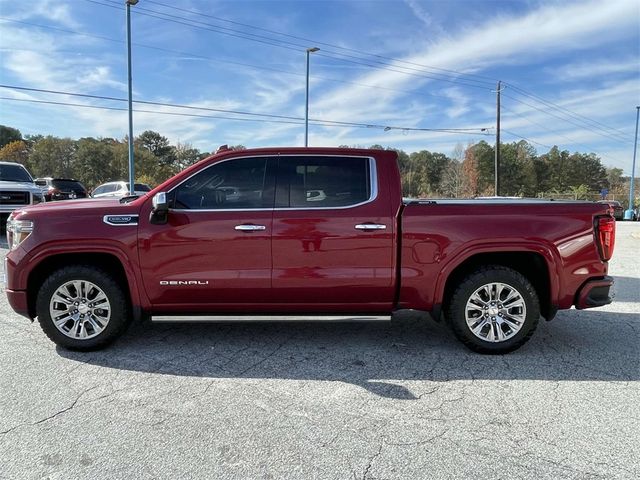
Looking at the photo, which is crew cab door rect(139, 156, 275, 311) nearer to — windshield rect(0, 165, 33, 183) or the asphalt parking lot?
the asphalt parking lot

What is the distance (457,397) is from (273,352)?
1751 mm

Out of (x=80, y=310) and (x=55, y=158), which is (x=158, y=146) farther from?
(x=80, y=310)

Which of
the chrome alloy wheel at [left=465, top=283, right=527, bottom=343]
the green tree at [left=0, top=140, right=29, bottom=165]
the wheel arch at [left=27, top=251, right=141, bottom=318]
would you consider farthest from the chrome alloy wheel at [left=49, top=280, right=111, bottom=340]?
the green tree at [left=0, top=140, right=29, bottom=165]

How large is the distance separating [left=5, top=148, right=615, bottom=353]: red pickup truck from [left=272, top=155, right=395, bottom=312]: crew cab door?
1 cm

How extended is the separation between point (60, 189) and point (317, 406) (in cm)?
2259

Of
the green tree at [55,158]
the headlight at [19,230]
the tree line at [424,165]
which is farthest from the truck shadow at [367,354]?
the green tree at [55,158]

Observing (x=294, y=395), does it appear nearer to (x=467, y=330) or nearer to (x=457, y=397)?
(x=457, y=397)

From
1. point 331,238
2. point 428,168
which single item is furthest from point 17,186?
point 428,168

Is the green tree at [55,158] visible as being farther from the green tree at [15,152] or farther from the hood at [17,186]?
the hood at [17,186]

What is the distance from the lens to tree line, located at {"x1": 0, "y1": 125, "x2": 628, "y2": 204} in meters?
58.2

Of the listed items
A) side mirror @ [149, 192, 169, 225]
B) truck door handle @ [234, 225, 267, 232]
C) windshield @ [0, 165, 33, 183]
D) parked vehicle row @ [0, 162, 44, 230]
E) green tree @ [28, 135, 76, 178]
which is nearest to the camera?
side mirror @ [149, 192, 169, 225]

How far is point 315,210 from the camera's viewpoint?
4336 millimetres

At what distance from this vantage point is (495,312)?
4395mm

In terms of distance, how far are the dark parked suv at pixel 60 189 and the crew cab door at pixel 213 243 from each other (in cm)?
1938
